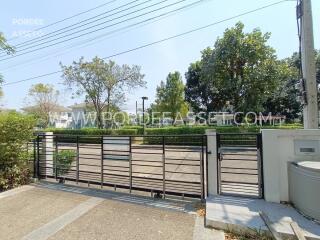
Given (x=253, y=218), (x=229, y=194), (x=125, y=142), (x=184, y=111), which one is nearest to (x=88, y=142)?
(x=125, y=142)

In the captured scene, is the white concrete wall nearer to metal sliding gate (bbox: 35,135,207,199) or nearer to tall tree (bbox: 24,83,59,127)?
metal sliding gate (bbox: 35,135,207,199)

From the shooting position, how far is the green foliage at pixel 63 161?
6957 millimetres

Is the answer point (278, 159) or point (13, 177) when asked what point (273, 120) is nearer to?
point (278, 159)

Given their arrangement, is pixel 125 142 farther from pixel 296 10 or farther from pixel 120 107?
pixel 120 107

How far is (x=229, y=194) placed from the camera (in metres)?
5.04

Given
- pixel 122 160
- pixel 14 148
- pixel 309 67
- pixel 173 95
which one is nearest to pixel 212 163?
pixel 122 160

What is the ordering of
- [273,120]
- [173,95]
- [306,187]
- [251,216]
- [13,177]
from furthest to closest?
[273,120] → [173,95] → [13,177] → [251,216] → [306,187]

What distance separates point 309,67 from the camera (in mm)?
5121

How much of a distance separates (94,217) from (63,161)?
10.7 ft

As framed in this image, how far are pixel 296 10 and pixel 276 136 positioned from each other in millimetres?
2927

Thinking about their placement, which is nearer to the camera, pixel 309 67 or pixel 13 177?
pixel 309 67

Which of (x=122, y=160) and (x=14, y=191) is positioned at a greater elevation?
(x=122, y=160)

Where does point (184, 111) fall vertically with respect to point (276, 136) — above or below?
above

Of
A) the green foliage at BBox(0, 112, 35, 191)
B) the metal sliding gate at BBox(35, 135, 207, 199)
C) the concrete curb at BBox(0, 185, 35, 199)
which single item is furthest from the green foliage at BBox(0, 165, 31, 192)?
the metal sliding gate at BBox(35, 135, 207, 199)
